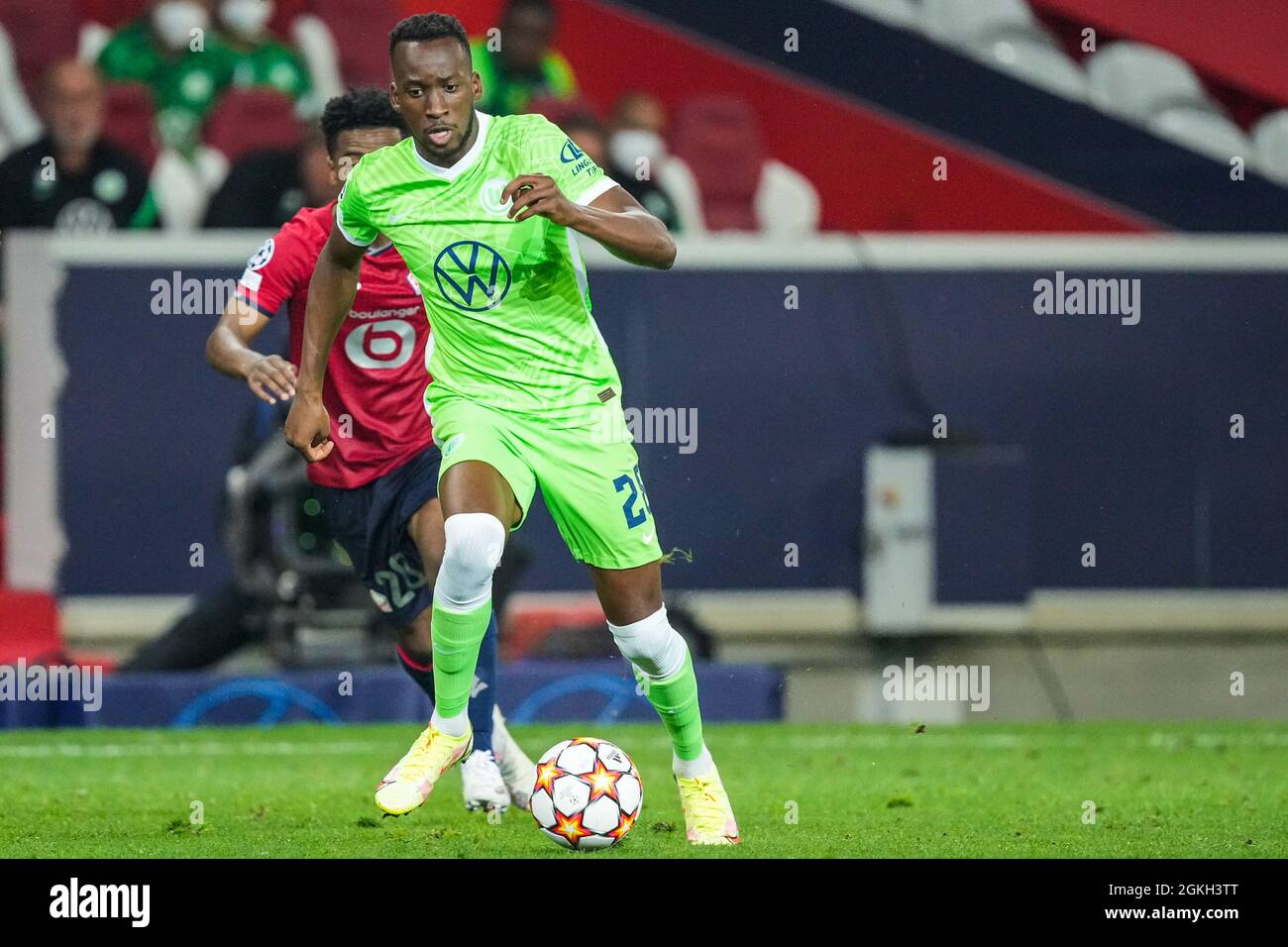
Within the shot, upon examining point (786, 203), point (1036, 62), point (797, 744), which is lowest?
point (797, 744)

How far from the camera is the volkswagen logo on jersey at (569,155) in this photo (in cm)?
556

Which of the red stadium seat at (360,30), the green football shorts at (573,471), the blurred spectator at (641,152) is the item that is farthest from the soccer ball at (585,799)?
the red stadium seat at (360,30)

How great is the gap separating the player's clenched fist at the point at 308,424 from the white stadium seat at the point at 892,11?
7774mm

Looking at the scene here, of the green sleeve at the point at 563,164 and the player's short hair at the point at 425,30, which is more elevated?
the player's short hair at the point at 425,30

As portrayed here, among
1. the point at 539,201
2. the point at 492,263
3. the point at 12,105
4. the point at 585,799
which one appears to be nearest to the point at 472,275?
the point at 492,263

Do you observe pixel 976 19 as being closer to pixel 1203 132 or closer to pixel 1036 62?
pixel 1036 62

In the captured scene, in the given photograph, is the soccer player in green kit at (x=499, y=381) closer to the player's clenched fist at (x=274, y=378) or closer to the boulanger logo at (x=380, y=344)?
the player's clenched fist at (x=274, y=378)

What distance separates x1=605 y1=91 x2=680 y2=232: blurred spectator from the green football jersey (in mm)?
5359

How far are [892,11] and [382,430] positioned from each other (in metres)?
7.53

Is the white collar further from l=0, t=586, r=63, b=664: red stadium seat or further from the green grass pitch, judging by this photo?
l=0, t=586, r=63, b=664: red stadium seat

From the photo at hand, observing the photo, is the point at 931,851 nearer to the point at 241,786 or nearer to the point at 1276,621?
the point at 241,786

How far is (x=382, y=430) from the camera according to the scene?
6613mm
